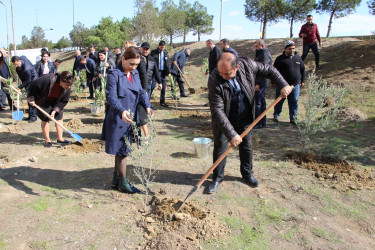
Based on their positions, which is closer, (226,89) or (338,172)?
(226,89)

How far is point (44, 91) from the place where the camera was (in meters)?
5.11

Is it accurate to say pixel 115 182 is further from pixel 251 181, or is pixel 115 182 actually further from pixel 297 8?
pixel 297 8

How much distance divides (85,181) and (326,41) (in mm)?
14167

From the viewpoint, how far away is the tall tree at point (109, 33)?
1608 inches

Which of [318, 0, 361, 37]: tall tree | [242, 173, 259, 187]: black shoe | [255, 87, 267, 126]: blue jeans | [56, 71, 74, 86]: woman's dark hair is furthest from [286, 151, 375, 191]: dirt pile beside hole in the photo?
[318, 0, 361, 37]: tall tree

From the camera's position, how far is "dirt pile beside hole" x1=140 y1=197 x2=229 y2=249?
266 cm

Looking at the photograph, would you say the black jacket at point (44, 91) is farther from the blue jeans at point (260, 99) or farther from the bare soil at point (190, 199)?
the blue jeans at point (260, 99)

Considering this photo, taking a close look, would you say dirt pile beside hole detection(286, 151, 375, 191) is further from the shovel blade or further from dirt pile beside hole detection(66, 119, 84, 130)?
the shovel blade

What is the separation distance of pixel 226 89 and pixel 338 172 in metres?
2.20

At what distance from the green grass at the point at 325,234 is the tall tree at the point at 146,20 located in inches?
1190

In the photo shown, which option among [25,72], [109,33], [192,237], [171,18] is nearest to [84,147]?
[192,237]

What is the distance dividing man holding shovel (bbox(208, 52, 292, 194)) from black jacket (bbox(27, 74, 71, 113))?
126 inches

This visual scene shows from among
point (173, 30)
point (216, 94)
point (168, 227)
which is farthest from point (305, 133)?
point (173, 30)

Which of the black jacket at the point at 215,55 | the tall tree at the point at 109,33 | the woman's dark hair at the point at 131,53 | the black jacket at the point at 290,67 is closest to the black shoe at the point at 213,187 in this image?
the woman's dark hair at the point at 131,53
